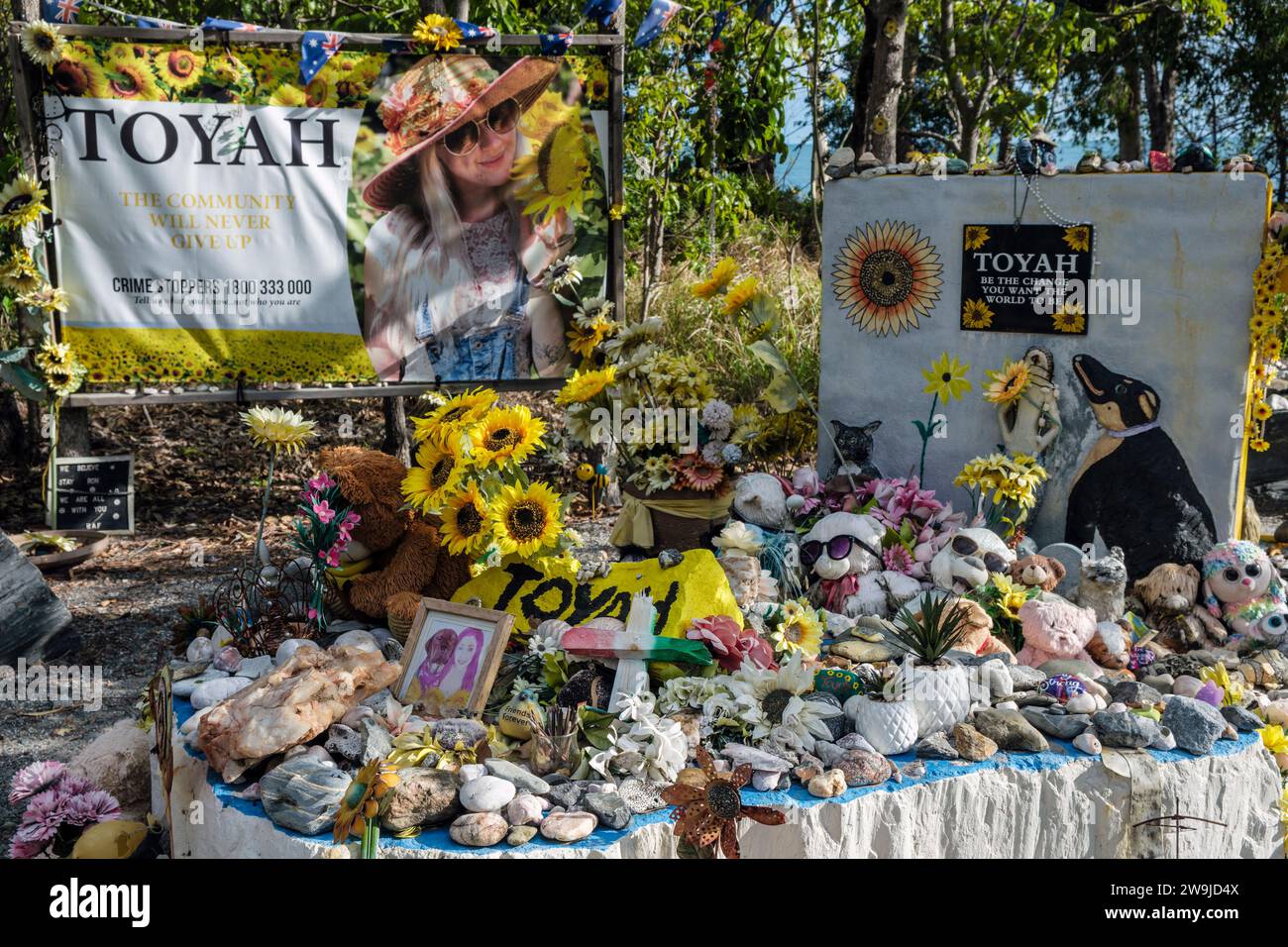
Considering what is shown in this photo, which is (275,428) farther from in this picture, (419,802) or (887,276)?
(887,276)

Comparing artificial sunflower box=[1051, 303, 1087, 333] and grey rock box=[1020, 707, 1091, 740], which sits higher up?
Result: artificial sunflower box=[1051, 303, 1087, 333]

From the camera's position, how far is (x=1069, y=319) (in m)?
5.00

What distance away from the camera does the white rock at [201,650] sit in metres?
4.12

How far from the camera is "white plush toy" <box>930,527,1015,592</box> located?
175 inches

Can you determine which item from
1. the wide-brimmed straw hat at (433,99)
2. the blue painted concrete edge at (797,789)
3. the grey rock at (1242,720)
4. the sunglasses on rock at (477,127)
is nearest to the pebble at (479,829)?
the blue painted concrete edge at (797,789)

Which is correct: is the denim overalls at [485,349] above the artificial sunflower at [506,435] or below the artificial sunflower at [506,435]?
above

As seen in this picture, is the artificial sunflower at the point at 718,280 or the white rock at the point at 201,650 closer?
the white rock at the point at 201,650

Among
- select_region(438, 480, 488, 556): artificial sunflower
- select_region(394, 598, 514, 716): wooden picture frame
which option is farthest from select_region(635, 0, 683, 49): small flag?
select_region(394, 598, 514, 716): wooden picture frame

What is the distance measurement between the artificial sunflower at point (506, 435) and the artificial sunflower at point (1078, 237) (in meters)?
2.26

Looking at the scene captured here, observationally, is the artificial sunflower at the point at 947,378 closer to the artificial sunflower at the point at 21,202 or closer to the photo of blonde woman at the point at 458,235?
the photo of blonde woman at the point at 458,235

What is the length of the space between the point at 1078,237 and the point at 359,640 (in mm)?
3099

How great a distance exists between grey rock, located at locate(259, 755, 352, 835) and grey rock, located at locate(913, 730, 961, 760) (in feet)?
4.89

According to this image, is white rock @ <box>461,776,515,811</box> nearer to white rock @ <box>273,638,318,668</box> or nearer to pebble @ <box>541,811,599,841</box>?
pebble @ <box>541,811,599,841</box>

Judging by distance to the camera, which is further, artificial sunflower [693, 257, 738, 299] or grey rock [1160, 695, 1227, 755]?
artificial sunflower [693, 257, 738, 299]
